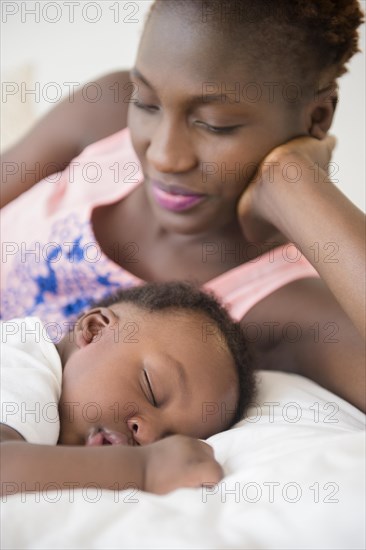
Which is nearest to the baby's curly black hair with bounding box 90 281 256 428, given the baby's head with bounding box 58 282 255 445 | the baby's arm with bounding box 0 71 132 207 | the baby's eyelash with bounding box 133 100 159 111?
the baby's head with bounding box 58 282 255 445

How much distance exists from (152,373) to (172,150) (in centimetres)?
30

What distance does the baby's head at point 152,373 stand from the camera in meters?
0.80

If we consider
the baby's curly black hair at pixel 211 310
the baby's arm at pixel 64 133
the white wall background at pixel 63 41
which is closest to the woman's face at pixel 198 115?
the baby's curly black hair at pixel 211 310

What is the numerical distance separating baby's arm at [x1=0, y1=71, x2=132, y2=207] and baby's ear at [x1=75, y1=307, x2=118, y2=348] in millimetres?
470

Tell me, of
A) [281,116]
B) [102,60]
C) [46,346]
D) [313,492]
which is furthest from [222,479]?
[102,60]

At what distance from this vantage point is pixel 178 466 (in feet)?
2.17

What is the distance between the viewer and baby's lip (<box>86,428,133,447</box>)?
778mm

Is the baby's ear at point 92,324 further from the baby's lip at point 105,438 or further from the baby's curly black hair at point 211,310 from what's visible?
the baby's lip at point 105,438

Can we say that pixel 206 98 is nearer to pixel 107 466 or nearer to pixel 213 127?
pixel 213 127

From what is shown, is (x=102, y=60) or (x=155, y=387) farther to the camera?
(x=102, y=60)

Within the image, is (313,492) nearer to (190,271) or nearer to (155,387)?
(155,387)

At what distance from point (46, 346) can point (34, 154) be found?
0.56m

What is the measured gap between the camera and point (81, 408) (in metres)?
0.81

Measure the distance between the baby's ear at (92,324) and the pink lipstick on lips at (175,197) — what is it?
0.18 metres
